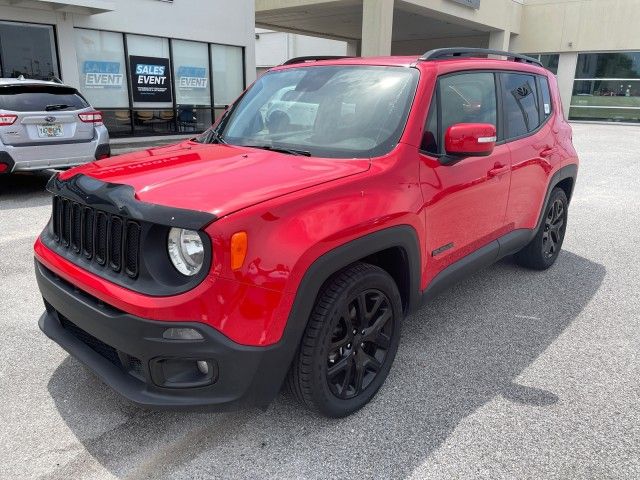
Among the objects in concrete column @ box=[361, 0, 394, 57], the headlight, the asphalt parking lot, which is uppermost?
concrete column @ box=[361, 0, 394, 57]

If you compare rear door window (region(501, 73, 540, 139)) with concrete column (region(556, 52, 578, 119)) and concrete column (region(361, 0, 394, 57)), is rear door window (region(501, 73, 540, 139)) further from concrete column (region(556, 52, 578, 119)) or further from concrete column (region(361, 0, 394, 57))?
concrete column (region(556, 52, 578, 119))

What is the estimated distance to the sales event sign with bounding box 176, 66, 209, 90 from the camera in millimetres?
15289

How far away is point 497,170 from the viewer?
11.5 ft

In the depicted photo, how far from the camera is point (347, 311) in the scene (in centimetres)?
247

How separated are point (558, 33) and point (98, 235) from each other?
30.8 meters

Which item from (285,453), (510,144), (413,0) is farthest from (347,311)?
(413,0)

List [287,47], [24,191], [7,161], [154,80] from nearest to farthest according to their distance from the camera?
[7,161] → [24,191] → [154,80] → [287,47]

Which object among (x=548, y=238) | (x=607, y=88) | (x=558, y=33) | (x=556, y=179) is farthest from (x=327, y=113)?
(x=558, y=33)

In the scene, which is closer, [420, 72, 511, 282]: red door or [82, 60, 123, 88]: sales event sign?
[420, 72, 511, 282]: red door

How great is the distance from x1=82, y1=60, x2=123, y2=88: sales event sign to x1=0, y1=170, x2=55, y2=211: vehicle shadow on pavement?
4964 mm

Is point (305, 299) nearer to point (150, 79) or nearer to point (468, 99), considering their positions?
point (468, 99)

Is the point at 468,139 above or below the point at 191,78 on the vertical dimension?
below

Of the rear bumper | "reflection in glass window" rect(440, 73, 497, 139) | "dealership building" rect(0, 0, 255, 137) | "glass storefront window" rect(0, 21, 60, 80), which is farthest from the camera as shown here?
"dealership building" rect(0, 0, 255, 137)

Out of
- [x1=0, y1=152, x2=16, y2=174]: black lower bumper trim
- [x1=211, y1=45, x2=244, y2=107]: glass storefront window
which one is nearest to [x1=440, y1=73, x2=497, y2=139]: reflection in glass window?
[x1=0, y1=152, x2=16, y2=174]: black lower bumper trim
